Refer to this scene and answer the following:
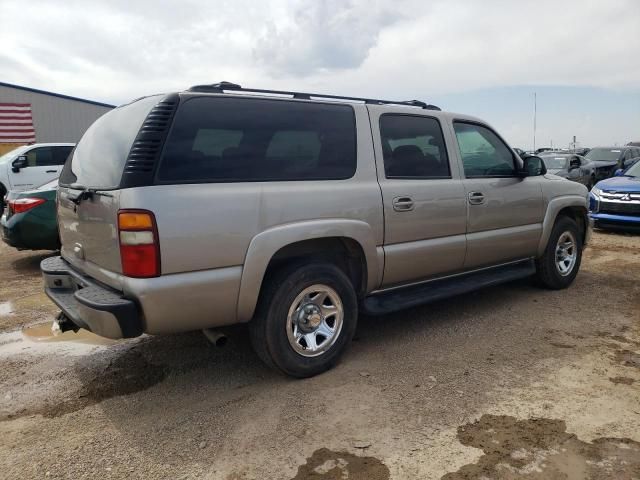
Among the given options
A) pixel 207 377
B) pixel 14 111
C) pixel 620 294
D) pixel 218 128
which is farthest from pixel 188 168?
pixel 14 111

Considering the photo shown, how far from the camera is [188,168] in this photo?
298cm

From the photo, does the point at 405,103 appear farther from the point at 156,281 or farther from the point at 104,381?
the point at 104,381

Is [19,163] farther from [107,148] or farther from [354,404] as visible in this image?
[354,404]

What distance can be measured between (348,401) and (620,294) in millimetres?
3943

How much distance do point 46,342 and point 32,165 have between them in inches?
322

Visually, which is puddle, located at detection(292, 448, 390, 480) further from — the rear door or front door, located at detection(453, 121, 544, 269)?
front door, located at detection(453, 121, 544, 269)

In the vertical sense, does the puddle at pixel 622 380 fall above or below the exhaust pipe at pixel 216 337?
below

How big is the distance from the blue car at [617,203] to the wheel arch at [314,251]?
7.52m

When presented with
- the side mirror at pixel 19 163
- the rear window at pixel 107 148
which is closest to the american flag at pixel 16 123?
the side mirror at pixel 19 163

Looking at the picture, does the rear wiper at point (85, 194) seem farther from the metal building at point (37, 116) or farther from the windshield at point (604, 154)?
the metal building at point (37, 116)

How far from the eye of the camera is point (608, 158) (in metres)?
17.1

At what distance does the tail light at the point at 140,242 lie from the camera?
2.80m

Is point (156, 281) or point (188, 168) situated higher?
point (188, 168)

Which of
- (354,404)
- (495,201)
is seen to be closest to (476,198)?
(495,201)
